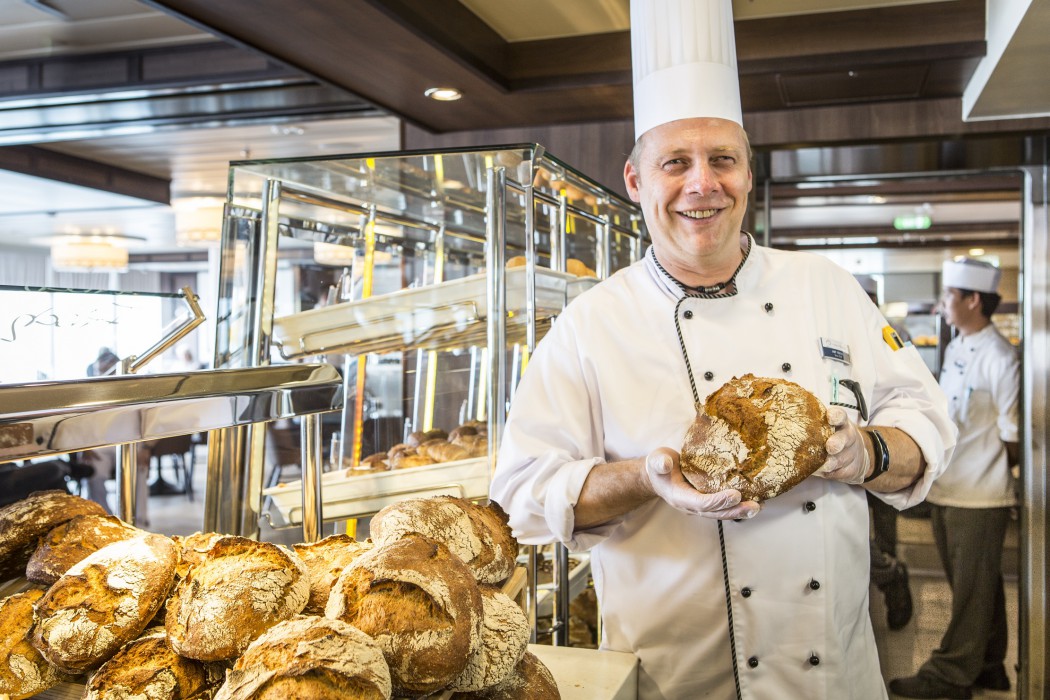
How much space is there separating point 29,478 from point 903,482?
4.84 metres

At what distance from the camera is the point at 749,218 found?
3182 millimetres

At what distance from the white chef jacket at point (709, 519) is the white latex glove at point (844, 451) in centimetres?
14

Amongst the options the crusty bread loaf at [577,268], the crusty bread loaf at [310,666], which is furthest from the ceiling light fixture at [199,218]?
the crusty bread loaf at [310,666]

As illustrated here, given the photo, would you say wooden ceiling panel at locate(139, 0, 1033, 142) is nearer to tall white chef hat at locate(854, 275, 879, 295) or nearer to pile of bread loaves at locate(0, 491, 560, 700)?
tall white chef hat at locate(854, 275, 879, 295)

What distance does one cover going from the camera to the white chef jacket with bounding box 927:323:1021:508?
10.0 ft

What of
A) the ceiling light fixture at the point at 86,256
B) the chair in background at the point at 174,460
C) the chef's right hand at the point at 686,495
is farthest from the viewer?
the ceiling light fixture at the point at 86,256

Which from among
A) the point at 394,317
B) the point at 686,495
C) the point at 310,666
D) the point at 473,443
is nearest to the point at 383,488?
the point at 473,443

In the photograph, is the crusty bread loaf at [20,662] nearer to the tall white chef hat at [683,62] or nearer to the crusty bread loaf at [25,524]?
the crusty bread loaf at [25,524]

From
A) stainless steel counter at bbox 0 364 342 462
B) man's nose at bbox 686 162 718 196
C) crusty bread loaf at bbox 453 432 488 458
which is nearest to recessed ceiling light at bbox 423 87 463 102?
crusty bread loaf at bbox 453 432 488 458

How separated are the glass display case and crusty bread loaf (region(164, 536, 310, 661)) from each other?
0.80 meters

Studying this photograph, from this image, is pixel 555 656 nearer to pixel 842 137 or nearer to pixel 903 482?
pixel 903 482

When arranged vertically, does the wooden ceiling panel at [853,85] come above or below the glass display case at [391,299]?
above

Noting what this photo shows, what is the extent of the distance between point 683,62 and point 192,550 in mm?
1158

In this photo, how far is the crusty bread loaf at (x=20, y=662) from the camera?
83 cm
